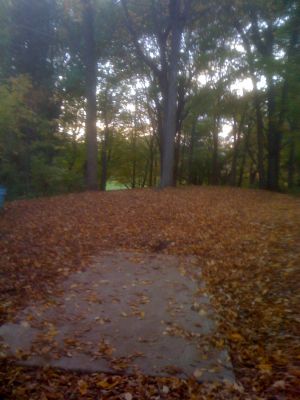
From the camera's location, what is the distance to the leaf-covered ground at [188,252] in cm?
347

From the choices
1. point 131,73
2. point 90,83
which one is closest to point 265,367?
point 90,83

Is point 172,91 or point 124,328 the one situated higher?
point 172,91

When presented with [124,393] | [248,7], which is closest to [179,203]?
[124,393]

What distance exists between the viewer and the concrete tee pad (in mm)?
3787

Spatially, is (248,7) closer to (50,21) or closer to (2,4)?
(50,21)

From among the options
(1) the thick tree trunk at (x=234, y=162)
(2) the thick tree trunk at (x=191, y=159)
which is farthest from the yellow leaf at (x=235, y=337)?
(2) the thick tree trunk at (x=191, y=159)

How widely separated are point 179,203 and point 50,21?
14767 millimetres

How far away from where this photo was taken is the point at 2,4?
20.3m

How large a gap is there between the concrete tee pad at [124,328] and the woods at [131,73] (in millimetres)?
8701

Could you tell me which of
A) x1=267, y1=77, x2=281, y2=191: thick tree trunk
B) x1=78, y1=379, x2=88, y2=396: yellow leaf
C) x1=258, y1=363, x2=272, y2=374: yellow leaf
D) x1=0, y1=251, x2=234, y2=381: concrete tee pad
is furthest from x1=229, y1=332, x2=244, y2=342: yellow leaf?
x1=267, y1=77, x2=281, y2=191: thick tree trunk

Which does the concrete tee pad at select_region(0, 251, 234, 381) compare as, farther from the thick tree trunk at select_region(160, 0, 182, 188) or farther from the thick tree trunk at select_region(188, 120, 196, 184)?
the thick tree trunk at select_region(188, 120, 196, 184)

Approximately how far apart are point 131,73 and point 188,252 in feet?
65.6

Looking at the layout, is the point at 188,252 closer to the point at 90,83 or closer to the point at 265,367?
the point at 265,367

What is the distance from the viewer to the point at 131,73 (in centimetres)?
2538
